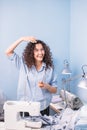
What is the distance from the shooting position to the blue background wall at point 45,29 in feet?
10.5

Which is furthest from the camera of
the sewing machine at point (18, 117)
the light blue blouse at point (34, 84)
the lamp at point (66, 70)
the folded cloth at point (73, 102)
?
the lamp at point (66, 70)

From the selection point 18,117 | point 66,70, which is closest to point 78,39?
point 66,70

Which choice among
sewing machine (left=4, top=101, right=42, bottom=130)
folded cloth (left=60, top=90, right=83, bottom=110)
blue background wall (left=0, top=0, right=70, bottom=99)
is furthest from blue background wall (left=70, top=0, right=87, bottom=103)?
sewing machine (left=4, top=101, right=42, bottom=130)

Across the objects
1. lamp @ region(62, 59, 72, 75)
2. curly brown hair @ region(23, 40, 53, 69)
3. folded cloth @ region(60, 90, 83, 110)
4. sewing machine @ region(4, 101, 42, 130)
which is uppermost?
curly brown hair @ region(23, 40, 53, 69)

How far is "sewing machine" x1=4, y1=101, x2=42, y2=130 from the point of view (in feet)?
6.03

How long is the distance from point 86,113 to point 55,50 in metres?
1.63

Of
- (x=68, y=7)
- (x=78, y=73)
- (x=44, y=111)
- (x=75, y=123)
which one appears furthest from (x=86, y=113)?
(x=68, y=7)

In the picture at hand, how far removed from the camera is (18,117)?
1.89m

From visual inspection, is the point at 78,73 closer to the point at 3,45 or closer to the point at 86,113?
the point at 3,45

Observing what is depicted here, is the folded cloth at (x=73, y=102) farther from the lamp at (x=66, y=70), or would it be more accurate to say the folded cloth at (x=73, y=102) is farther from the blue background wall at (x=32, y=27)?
the blue background wall at (x=32, y=27)

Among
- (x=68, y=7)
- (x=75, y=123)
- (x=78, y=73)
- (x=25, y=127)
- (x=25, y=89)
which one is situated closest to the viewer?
(x=75, y=123)

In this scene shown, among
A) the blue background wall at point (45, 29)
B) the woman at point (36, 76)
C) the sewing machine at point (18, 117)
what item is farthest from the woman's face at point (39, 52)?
the blue background wall at point (45, 29)

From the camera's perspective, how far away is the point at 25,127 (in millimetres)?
1841

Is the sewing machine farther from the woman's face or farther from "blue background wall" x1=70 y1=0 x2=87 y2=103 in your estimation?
"blue background wall" x1=70 y1=0 x2=87 y2=103
